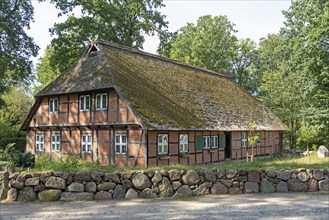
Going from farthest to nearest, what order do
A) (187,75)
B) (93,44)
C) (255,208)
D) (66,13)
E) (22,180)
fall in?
(66,13) < (187,75) < (93,44) < (22,180) < (255,208)

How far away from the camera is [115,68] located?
22969 millimetres

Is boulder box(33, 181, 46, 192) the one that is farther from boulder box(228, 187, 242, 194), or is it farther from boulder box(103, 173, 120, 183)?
boulder box(228, 187, 242, 194)

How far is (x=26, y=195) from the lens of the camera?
1099cm

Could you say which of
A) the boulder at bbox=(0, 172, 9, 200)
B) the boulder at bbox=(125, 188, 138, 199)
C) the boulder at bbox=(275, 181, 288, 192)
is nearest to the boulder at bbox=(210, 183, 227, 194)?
the boulder at bbox=(275, 181, 288, 192)

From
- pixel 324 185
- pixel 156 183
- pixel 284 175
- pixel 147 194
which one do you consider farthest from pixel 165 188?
pixel 324 185

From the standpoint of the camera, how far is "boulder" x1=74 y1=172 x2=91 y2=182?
11.2m

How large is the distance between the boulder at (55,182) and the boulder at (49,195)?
13cm

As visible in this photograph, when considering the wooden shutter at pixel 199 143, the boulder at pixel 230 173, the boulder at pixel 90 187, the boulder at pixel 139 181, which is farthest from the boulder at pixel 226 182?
the wooden shutter at pixel 199 143

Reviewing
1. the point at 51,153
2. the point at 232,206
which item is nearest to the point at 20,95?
the point at 51,153

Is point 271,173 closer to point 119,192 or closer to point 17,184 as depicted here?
point 119,192

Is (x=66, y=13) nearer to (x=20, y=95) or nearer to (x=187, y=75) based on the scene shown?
(x=187, y=75)

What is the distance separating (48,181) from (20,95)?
A: 4196 centimetres

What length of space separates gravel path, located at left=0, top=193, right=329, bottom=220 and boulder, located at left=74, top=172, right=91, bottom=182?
2.33ft

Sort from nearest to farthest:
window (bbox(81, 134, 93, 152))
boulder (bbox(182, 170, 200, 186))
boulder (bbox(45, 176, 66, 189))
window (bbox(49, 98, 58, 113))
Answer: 1. boulder (bbox(45, 176, 66, 189))
2. boulder (bbox(182, 170, 200, 186))
3. window (bbox(81, 134, 93, 152))
4. window (bbox(49, 98, 58, 113))
